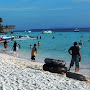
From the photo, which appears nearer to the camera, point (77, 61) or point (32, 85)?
point (32, 85)

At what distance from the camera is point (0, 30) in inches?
3610

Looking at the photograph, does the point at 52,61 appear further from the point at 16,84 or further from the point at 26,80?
the point at 16,84

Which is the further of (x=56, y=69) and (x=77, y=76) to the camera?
(x=56, y=69)

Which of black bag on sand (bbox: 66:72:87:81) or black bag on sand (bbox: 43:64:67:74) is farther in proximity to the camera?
black bag on sand (bbox: 43:64:67:74)

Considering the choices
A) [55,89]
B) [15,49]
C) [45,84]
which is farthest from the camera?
[15,49]

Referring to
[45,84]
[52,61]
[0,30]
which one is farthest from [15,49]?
[0,30]

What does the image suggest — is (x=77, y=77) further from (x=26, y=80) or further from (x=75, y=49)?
(x=26, y=80)

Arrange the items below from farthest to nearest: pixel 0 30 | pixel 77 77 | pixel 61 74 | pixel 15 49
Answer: pixel 0 30 < pixel 15 49 < pixel 61 74 < pixel 77 77

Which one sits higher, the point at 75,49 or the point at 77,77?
the point at 75,49

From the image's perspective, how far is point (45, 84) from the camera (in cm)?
739

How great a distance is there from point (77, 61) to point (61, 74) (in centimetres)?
117

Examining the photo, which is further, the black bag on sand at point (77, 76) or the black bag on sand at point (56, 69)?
the black bag on sand at point (56, 69)

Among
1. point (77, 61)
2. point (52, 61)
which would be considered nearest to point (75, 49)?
point (77, 61)

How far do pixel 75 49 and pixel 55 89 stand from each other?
4.27m
